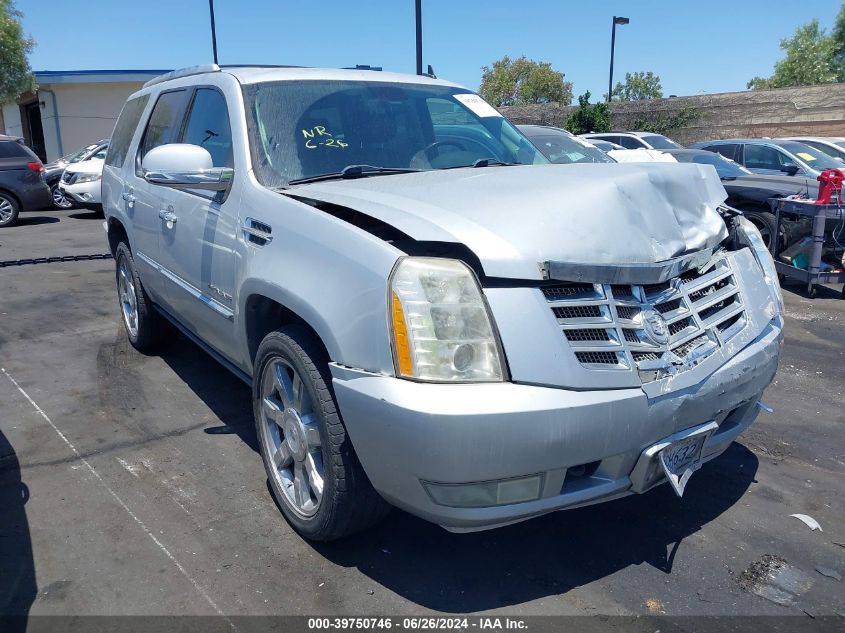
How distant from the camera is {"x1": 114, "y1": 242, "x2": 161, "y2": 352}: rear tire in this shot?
5344 millimetres

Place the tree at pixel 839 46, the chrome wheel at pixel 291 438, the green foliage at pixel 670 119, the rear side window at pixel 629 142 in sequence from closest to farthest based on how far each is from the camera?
the chrome wheel at pixel 291 438, the rear side window at pixel 629 142, the green foliage at pixel 670 119, the tree at pixel 839 46

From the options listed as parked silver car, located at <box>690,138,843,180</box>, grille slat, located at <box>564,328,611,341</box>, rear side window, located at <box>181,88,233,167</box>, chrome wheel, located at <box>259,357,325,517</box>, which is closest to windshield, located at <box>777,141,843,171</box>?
parked silver car, located at <box>690,138,843,180</box>

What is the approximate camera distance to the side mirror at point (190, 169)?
3.49 m

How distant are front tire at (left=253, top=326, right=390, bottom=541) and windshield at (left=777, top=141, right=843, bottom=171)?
40.3 ft

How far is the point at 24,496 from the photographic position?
3.52 meters

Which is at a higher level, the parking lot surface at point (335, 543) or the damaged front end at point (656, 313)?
the damaged front end at point (656, 313)

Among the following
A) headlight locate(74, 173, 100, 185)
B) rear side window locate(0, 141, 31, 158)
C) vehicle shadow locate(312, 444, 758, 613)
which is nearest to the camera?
vehicle shadow locate(312, 444, 758, 613)

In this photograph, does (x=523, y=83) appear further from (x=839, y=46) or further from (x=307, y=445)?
(x=307, y=445)

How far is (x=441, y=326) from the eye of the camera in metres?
2.43

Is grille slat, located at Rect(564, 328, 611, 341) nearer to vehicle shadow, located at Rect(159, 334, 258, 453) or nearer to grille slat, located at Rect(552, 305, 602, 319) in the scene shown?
grille slat, located at Rect(552, 305, 602, 319)

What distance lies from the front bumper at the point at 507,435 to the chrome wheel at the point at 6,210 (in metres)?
14.9

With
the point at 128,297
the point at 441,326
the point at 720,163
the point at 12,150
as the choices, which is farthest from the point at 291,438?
the point at 12,150

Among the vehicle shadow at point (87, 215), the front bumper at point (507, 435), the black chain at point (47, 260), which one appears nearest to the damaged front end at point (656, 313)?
the front bumper at point (507, 435)

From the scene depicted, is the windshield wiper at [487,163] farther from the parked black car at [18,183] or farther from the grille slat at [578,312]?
the parked black car at [18,183]
